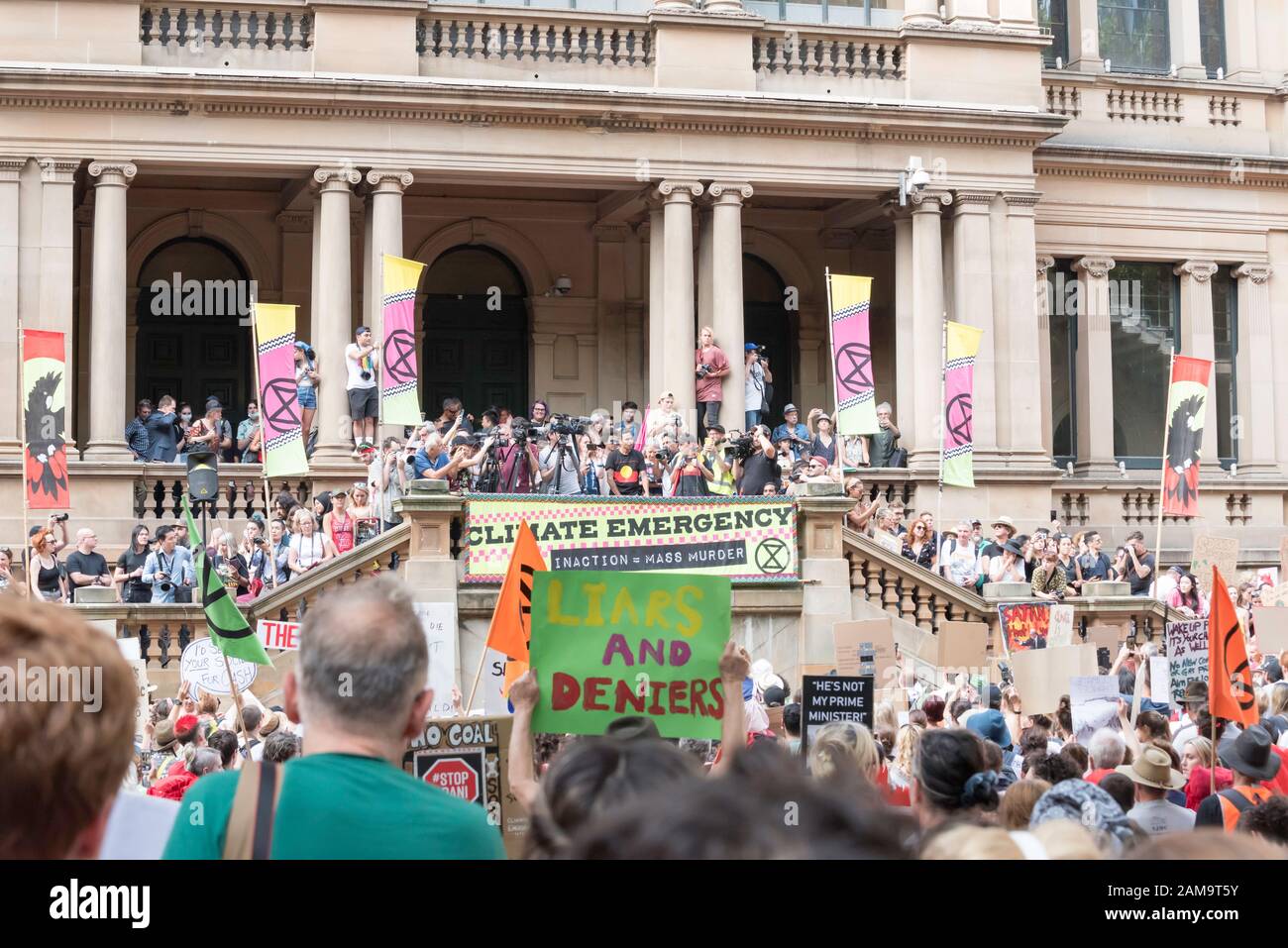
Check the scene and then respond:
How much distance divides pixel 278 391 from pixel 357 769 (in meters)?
19.0

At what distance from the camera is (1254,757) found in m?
8.30

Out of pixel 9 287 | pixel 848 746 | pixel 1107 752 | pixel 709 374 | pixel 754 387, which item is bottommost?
pixel 1107 752

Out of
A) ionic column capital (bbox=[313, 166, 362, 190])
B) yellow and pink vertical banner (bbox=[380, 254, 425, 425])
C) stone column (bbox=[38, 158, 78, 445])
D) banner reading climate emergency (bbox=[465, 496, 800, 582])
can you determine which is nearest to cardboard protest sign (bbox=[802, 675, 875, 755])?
banner reading climate emergency (bbox=[465, 496, 800, 582])

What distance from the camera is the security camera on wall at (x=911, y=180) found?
2891 centimetres

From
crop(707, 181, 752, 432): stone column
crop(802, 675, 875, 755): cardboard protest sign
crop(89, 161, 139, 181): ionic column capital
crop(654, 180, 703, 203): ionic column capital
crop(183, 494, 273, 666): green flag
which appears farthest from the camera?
crop(654, 180, 703, 203): ionic column capital

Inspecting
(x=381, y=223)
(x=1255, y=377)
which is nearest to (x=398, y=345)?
(x=381, y=223)

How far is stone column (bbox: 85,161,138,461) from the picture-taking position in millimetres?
25734

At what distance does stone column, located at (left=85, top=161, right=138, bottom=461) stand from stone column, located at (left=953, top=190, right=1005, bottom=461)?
12.5m

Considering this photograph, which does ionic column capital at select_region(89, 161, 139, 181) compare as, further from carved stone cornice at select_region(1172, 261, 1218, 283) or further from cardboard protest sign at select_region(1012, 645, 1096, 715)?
carved stone cornice at select_region(1172, 261, 1218, 283)

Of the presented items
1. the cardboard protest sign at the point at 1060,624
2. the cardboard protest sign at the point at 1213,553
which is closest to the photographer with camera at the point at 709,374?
the cardboard protest sign at the point at 1213,553

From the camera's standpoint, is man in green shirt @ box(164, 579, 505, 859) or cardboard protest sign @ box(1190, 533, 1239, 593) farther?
cardboard protest sign @ box(1190, 533, 1239, 593)

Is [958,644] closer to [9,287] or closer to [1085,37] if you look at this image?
[9,287]

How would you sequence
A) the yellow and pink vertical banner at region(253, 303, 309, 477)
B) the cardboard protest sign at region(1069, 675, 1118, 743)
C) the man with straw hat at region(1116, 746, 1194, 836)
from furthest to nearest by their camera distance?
the yellow and pink vertical banner at region(253, 303, 309, 477), the cardboard protest sign at region(1069, 675, 1118, 743), the man with straw hat at region(1116, 746, 1194, 836)

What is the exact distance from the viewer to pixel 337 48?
88.7ft
